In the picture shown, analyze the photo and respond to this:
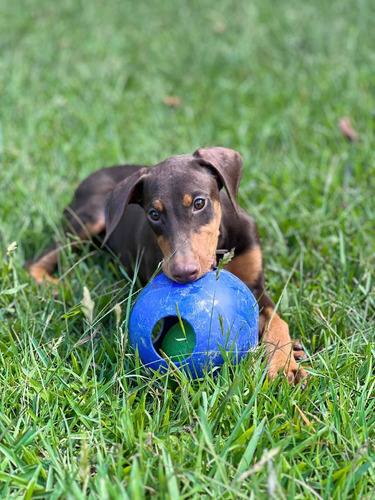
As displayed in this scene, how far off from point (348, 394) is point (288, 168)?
9.85 ft

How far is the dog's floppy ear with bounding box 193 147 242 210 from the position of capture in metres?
3.54

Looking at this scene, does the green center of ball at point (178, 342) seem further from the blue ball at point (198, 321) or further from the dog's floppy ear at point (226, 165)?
the dog's floppy ear at point (226, 165)

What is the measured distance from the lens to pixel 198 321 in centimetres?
288

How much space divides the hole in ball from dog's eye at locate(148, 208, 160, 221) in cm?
60

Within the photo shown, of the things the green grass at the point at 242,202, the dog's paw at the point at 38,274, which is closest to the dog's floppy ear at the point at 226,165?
the green grass at the point at 242,202

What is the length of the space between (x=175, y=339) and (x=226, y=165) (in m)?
1.14

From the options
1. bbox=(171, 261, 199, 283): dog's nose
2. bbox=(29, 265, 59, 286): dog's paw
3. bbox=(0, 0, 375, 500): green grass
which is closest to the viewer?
bbox=(0, 0, 375, 500): green grass

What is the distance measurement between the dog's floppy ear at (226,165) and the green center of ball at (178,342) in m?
0.87

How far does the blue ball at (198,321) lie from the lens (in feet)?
9.47

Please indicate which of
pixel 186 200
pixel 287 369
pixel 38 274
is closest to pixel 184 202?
pixel 186 200

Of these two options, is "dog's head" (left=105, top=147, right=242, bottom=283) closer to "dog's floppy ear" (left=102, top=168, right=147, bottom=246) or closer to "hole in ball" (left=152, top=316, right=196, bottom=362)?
"dog's floppy ear" (left=102, top=168, right=147, bottom=246)

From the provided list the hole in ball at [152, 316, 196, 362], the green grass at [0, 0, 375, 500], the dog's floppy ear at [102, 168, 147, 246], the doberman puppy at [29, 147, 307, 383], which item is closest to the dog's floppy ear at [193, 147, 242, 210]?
the doberman puppy at [29, 147, 307, 383]

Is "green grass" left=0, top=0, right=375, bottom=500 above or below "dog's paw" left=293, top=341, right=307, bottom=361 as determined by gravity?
above

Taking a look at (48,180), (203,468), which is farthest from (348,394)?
(48,180)
